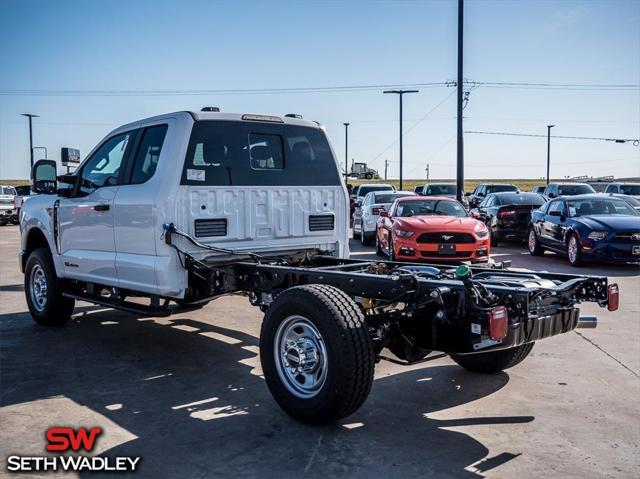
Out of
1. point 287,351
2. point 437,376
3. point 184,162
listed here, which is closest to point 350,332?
point 287,351

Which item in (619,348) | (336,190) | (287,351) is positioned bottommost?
(619,348)

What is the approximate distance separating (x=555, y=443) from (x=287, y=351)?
1895 millimetres

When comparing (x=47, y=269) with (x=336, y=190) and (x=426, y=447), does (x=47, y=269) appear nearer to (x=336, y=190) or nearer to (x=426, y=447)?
(x=336, y=190)

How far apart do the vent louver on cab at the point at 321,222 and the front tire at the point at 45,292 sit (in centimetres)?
311

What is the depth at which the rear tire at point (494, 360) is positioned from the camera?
570cm

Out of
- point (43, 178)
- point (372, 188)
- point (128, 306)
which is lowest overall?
point (128, 306)

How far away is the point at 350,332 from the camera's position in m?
4.34

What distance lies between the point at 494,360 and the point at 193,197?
9.92ft

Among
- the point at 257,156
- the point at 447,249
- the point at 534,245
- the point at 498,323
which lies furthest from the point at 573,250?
the point at 498,323

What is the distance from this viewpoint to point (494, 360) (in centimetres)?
581

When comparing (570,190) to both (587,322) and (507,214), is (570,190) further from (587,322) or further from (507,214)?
(587,322)

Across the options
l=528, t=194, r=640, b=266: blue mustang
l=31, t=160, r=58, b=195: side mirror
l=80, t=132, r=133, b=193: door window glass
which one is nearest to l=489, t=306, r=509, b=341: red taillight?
l=80, t=132, r=133, b=193: door window glass

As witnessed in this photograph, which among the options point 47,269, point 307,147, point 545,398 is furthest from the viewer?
point 47,269

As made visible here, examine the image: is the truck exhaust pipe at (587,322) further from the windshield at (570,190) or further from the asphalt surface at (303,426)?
the windshield at (570,190)
